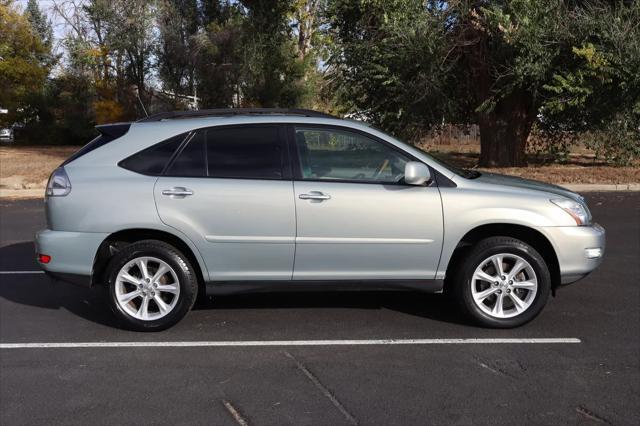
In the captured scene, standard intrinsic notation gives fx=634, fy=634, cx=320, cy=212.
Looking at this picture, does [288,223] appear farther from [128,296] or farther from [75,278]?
[75,278]

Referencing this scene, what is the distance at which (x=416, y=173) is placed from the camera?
4.98 meters

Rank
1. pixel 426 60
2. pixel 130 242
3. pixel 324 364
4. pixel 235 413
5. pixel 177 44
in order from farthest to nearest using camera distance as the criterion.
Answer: pixel 177 44 < pixel 426 60 < pixel 130 242 < pixel 324 364 < pixel 235 413

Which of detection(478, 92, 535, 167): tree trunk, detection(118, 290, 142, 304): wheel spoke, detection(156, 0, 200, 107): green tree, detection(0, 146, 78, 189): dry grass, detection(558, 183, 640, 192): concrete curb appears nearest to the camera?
detection(118, 290, 142, 304): wheel spoke

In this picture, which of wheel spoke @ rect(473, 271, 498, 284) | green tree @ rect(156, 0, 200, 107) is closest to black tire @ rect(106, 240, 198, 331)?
wheel spoke @ rect(473, 271, 498, 284)

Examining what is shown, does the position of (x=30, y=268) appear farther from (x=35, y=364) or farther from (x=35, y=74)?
(x=35, y=74)

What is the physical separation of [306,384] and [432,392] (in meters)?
0.81

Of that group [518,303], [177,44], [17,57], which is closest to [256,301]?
[518,303]

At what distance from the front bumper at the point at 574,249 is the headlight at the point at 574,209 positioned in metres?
0.07

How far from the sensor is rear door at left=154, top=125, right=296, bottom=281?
504 centimetres

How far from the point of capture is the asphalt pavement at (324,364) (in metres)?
3.75

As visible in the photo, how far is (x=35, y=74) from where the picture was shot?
33844 mm

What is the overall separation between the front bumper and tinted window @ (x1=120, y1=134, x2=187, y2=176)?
311 centimetres

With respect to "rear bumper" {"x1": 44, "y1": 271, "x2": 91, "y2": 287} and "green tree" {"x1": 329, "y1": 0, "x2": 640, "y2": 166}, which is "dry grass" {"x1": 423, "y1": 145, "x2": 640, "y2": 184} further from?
"rear bumper" {"x1": 44, "y1": 271, "x2": 91, "y2": 287}

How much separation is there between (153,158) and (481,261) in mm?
2793
